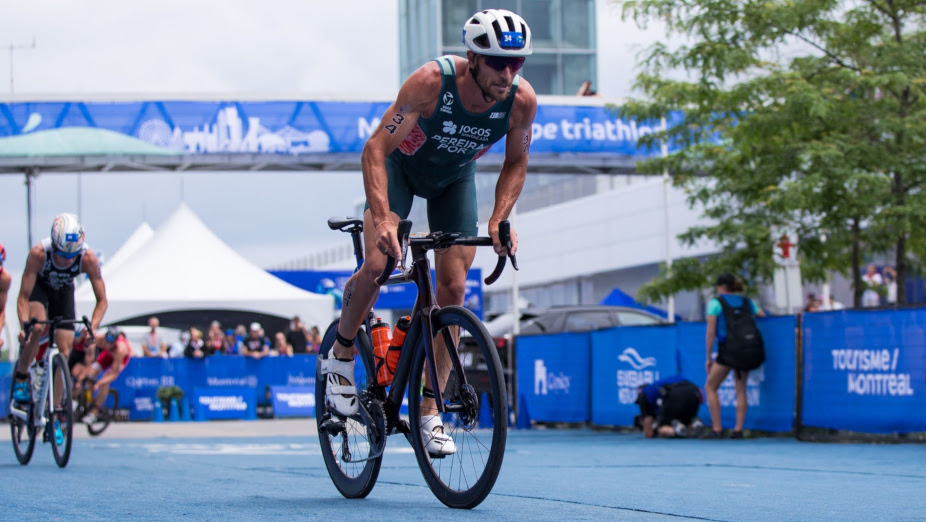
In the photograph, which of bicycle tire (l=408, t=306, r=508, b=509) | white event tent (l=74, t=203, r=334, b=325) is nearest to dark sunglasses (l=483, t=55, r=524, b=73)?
bicycle tire (l=408, t=306, r=508, b=509)

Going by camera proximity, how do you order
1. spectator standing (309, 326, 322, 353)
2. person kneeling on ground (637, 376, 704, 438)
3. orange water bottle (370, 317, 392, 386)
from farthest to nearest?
1. spectator standing (309, 326, 322, 353)
2. person kneeling on ground (637, 376, 704, 438)
3. orange water bottle (370, 317, 392, 386)

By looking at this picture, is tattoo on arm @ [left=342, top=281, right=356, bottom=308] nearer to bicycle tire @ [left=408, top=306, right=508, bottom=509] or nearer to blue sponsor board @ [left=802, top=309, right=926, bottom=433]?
bicycle tire @ [left=408, top=306, right=508, bottom=509]

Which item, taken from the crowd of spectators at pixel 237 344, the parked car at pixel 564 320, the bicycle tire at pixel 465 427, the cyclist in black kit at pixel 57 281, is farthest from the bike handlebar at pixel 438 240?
the crowd of spectators at pixel 237 344

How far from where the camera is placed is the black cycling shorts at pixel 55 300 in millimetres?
9922

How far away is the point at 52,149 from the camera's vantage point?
26.2 metres

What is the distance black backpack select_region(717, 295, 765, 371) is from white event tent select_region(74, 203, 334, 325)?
49.8 feet

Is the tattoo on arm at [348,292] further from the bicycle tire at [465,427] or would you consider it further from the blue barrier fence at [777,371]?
the blue barrier fence at [777,371]

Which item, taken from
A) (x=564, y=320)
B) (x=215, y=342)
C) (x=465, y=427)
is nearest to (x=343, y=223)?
(x=465, y=427)

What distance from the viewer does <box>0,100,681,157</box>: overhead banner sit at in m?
26.3

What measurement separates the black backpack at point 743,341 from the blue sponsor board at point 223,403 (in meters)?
12.5

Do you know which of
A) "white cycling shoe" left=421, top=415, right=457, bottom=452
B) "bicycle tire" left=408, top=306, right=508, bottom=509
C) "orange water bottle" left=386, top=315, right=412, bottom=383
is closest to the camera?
"bicycle tire" left=408, top=306, right=508, bottom=509

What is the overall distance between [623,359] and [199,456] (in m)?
6.13

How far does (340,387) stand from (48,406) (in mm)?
4664

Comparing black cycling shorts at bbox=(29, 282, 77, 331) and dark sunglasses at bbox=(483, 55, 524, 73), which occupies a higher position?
dark sunglasses at bbox=(483, 55, 524, 73)
